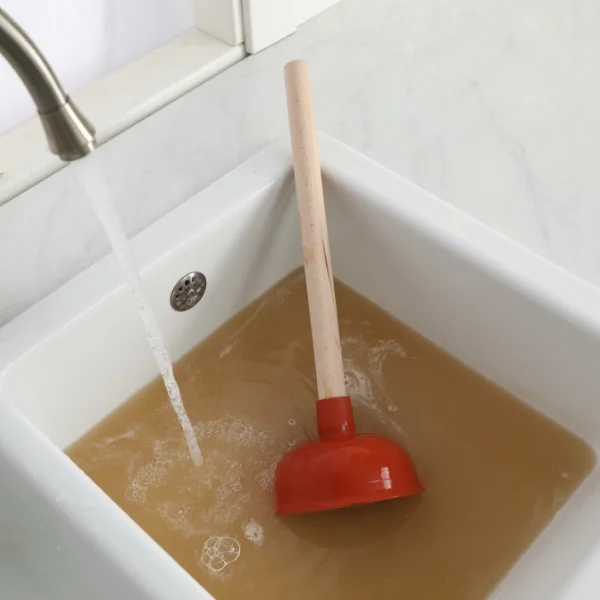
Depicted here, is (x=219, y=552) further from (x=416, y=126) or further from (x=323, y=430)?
(x=416, y=126)

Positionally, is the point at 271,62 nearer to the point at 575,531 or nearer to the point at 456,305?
the point at 456,305

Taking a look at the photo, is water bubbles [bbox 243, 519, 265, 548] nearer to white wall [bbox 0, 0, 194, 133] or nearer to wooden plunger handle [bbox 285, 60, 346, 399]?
wooden plunger handle [bbox 285, 60, 346, 399]

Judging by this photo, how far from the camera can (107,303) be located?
69 cm

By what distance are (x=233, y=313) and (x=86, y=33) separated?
14.2 inches

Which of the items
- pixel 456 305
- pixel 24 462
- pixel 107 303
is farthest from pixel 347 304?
pixel 24 462

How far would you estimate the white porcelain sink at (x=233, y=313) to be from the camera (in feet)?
1.88

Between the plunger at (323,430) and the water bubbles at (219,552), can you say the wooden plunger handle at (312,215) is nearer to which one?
the plunger at (323,430)

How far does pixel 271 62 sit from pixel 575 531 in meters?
0.63

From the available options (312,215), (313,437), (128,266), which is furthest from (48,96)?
(313,437)

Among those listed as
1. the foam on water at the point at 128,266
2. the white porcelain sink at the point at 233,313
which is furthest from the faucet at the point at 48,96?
the white porcelain sink at the point at 233,313

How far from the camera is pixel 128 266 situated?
61cm

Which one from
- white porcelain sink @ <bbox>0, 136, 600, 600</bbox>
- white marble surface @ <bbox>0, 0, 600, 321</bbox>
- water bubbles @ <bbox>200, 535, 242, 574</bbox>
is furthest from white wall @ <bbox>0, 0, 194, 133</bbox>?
water bubbles @ <bbox>200, 535, 242, 574</bbox>

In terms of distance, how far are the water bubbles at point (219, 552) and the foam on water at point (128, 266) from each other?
0.26ft

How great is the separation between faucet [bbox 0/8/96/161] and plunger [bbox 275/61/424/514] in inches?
13.4
